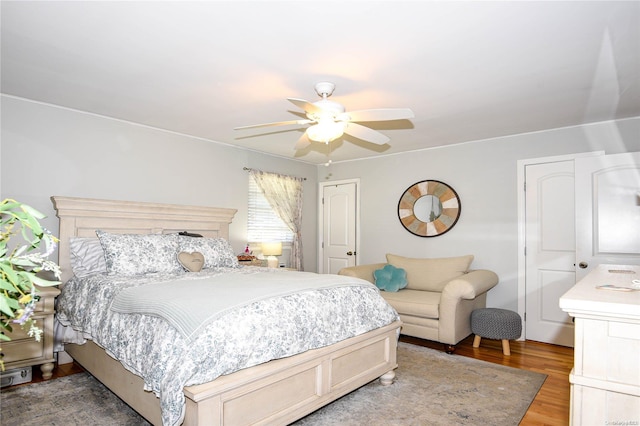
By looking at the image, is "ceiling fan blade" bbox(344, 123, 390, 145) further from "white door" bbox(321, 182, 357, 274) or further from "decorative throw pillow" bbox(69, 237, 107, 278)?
"white door" bbox(321, 182, 357, 274)

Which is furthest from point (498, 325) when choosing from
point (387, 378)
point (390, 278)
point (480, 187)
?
point (480, 187)

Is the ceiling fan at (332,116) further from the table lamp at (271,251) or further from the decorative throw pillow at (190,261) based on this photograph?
the table lamp at (271,251)

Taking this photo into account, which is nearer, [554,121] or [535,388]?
[535,388]

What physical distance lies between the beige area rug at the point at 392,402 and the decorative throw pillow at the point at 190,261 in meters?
1.19

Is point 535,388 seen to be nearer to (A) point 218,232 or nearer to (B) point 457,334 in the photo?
(B) point 457,334

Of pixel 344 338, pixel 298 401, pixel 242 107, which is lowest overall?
pixel 298 401

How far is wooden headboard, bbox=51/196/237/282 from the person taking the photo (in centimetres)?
362

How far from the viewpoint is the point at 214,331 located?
6.68 feet

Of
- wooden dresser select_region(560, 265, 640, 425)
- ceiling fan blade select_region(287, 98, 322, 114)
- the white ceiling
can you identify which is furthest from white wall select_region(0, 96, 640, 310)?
wooden dresser select_region(560, 265, 640, 425)

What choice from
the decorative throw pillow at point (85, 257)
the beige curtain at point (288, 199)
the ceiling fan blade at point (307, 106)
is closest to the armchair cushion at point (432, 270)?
the beige curtain at point (288, 199)

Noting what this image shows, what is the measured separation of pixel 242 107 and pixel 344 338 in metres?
2.30

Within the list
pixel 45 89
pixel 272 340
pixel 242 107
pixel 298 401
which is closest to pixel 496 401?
pixel 298 401

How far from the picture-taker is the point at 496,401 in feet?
9.44

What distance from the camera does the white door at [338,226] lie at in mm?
6188
